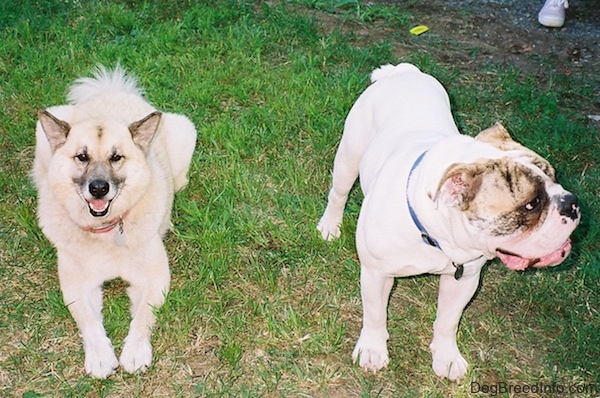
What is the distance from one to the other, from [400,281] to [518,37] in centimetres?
315

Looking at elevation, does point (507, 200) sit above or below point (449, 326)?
above

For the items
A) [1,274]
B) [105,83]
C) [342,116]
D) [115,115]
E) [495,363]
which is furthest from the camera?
[342,116]

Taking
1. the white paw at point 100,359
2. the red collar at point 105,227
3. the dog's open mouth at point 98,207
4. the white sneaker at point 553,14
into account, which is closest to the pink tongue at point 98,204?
the dog's open mouth at point 98,207

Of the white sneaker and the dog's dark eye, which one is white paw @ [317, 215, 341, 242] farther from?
the white sneaker

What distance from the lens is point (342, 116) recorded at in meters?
5.09

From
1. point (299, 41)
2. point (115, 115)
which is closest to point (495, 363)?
point (115, 115)

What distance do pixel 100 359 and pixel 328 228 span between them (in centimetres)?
144

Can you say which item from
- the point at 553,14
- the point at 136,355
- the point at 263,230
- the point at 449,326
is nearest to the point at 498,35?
the point at 553,14

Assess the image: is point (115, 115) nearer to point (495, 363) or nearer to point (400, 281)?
point (400, 281)

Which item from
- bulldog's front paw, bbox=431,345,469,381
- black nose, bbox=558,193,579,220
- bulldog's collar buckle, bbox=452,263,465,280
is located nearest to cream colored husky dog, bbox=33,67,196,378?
bulldog's front paw, bbox=431,345,469,381

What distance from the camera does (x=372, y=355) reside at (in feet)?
11.5

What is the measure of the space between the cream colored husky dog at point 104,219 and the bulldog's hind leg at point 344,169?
89cm

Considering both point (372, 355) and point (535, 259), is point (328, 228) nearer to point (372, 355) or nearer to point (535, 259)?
point (372, 355)

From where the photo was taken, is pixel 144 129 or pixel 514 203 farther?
pixel 144 129
